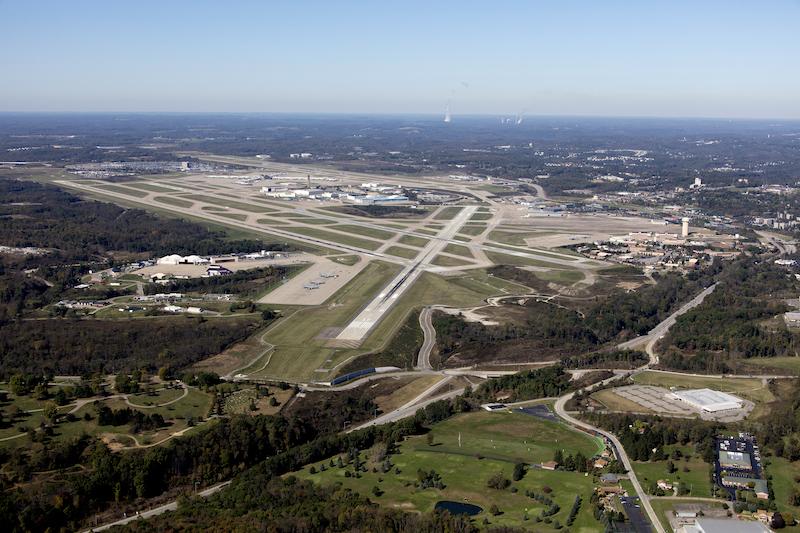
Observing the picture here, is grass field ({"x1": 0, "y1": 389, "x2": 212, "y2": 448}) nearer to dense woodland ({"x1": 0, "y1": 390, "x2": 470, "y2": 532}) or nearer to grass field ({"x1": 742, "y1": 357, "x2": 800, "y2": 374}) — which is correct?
dense woodland ({"x1": 0, "y1": 390, "x2": 470, "y2": 532})

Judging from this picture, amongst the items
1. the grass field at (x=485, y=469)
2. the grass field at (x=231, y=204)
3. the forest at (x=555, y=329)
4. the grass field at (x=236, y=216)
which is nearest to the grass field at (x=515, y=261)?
the forest at (x=555, y=329)

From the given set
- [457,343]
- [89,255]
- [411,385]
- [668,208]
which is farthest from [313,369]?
[668,208]

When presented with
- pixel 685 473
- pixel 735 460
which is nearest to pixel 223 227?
pixel 685 473

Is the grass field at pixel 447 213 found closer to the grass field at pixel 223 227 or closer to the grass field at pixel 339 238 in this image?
the grass field at pixel 339 238

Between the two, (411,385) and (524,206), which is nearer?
(411,385)

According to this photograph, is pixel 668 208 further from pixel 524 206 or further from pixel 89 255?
pixel 89 255

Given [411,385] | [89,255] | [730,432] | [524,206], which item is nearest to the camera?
Answer: [730,432]

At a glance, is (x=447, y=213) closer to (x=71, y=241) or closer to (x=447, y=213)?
(x=447, y=213)
